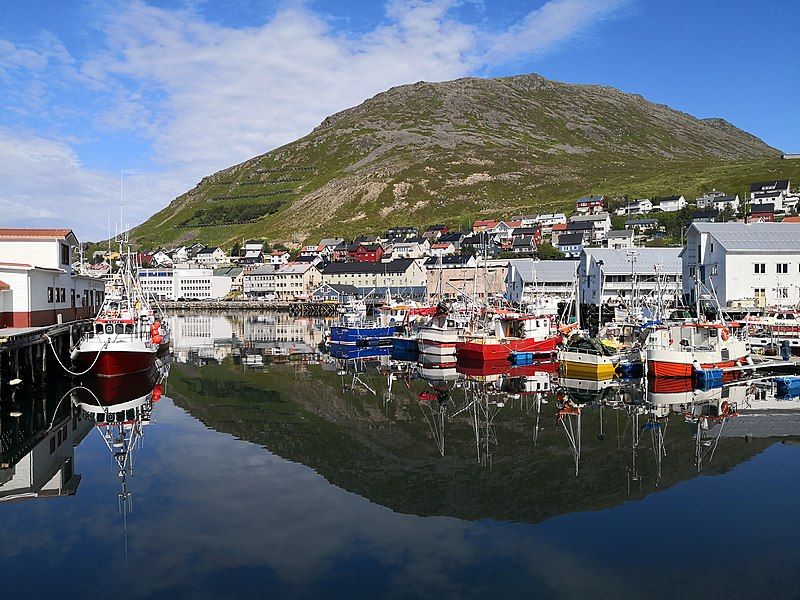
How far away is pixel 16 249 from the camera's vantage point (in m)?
37.8

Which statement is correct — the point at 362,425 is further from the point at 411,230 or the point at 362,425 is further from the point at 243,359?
the point at 411,230

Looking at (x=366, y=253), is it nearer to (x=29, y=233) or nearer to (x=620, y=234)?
(x=620, y=234)

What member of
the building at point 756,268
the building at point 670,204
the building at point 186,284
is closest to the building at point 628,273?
the building at point 756,268

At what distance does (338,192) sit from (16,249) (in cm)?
16119

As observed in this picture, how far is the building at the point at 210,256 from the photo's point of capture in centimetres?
16238

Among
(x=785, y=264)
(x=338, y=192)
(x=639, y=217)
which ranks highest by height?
(x=338, y=192)

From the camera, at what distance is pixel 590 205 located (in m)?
146

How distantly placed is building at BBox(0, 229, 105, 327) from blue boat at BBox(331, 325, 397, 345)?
17365 millimetres

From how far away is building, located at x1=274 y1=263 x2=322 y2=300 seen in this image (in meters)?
127

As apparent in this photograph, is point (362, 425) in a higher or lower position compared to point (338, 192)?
lower

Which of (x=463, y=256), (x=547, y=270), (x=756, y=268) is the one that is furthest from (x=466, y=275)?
(x=756, y=268)

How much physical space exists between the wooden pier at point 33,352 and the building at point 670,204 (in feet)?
390

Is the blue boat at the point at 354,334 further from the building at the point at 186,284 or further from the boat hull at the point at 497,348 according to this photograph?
the building at the point at 186,284

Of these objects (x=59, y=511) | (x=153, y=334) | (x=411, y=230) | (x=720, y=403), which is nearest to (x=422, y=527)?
(x=59, y=511)
